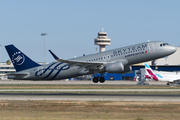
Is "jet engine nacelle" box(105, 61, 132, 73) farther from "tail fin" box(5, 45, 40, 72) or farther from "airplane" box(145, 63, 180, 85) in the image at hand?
"airplane" box(145, 63, 180, 85)

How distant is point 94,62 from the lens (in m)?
51.8

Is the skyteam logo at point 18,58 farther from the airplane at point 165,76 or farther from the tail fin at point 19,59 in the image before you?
the airplane at point 165,76

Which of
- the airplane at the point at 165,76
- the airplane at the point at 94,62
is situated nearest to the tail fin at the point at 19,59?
the airplane at the point at 94,62

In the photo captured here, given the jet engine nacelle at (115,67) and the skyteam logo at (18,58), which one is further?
the skyteam logo at (18,58)

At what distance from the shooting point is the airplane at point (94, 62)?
5012 cm

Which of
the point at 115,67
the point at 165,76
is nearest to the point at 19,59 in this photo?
the point at 115,67

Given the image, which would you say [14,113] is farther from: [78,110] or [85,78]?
[85,78]

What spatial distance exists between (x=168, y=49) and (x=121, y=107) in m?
24.4

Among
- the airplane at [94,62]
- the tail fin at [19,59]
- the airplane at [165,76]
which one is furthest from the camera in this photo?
the airplane at [165,76]

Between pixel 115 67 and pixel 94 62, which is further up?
pixel 94 62

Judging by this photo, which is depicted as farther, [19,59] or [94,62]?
[19,59]

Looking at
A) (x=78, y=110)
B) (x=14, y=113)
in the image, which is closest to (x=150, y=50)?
(x=78, y=110)

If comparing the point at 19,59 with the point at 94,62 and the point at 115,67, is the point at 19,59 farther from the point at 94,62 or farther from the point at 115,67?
the point at 115,67

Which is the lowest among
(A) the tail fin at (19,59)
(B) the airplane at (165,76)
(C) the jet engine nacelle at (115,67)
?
(B) the airplane at (165,76)
